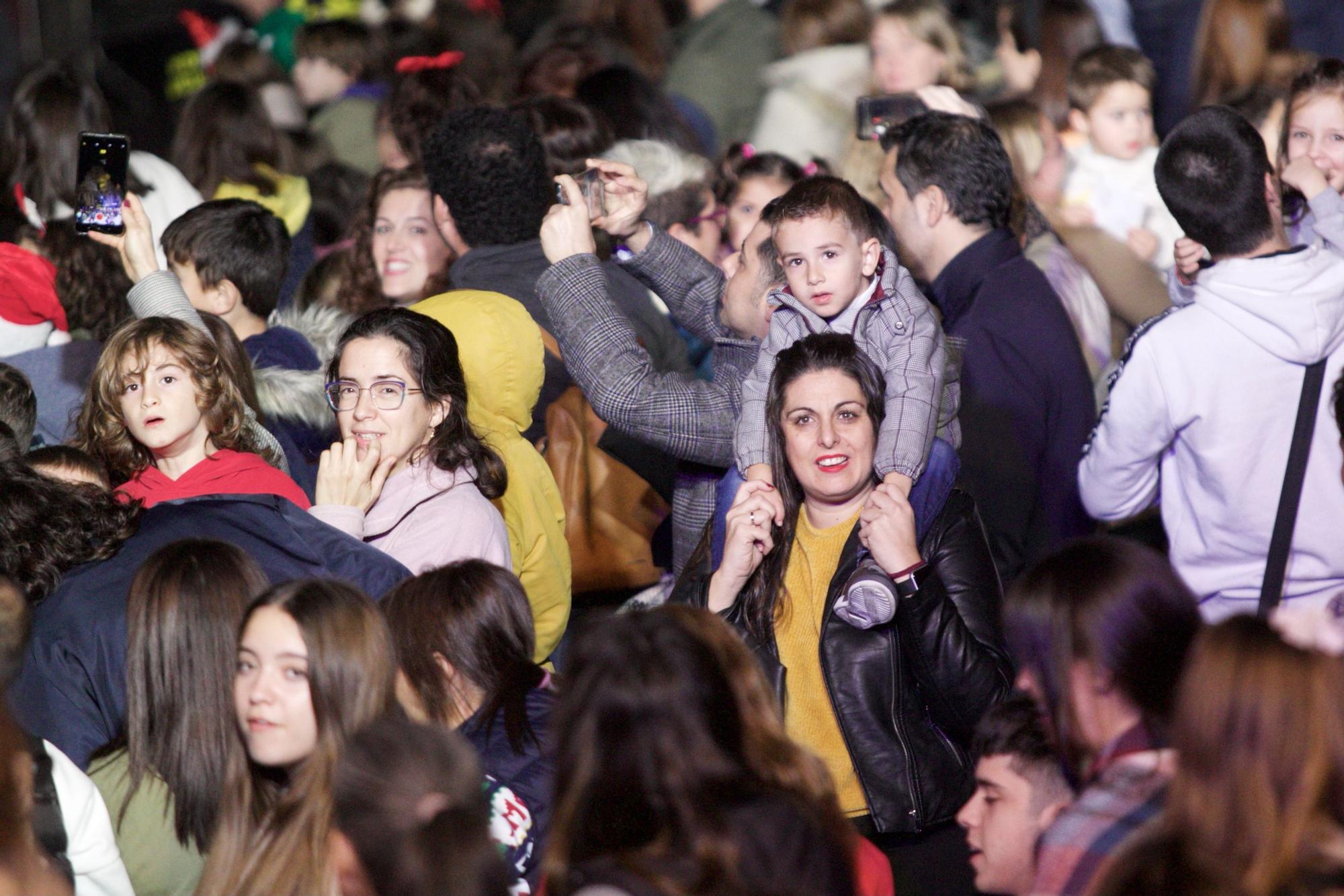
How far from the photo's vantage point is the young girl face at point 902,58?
260 inches

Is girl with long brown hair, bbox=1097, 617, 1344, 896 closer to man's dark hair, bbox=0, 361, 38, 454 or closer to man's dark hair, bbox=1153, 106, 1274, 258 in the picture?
man's dark hair, bbox=1153, 106, 1274, 258

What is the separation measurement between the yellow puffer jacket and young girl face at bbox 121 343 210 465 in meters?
0.69

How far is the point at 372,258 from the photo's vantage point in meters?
5.78

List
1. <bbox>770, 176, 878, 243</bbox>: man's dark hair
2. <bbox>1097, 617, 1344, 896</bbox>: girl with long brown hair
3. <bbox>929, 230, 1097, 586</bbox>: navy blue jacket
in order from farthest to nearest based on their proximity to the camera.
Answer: <bbox>929, 230, 1097, 586</bbox>: navy blue jacket
<bbox>770, 176, 878, 243</bbox>: man's dark hair
<bbox>1097, 617, 1344, 896</bbox>: girl with long brown hair

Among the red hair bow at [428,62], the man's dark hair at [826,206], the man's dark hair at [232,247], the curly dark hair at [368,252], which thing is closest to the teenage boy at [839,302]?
the man's dark hair at [826,206]

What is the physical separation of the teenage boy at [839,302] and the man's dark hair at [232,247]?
1801 mm

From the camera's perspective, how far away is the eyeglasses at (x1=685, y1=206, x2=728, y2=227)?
18.7 feet

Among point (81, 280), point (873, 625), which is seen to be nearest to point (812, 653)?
point (873, 625)

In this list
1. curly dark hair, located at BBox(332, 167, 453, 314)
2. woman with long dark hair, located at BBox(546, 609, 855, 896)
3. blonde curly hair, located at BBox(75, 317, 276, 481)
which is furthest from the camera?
curly dark hair, located at BBox(332, 167, 453, 314)

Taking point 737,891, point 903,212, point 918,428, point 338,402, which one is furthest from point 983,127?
point 737,891

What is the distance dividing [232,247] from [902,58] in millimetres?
3011

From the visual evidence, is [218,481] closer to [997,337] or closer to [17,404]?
[17,404]

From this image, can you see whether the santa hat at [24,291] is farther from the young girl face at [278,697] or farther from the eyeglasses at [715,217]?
the young girl face at [278,697]

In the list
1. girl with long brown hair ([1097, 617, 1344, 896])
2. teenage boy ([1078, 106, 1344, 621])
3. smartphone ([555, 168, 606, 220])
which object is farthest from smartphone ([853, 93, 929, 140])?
girl with long brown hair ([1097, 617, 1344, 896])
